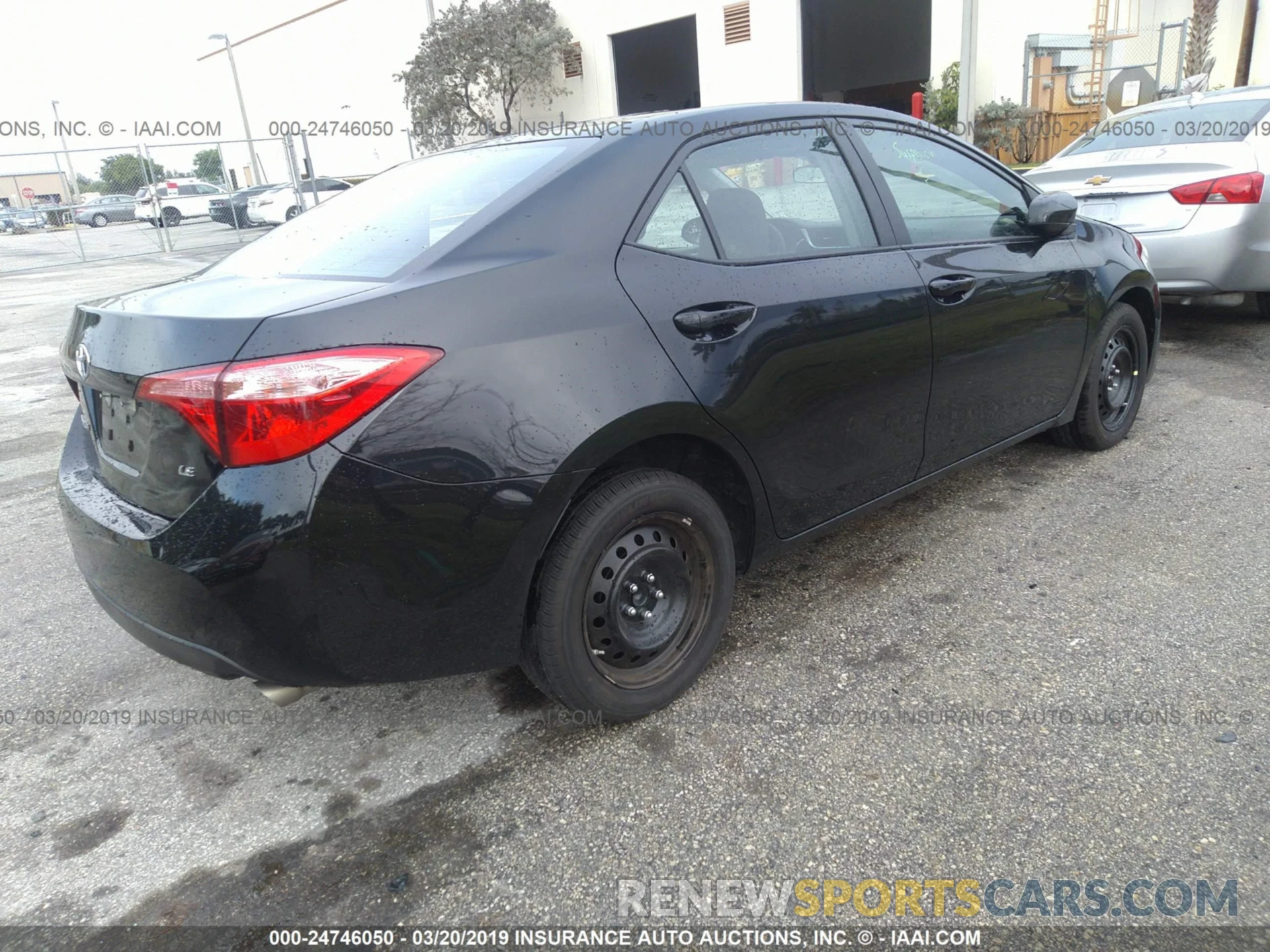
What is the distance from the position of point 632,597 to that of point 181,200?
3332 cm

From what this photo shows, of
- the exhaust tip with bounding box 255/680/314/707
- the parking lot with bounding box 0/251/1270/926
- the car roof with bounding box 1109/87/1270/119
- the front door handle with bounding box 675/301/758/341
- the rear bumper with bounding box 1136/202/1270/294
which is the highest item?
the car roof with bounding box 1109/87/1270/119

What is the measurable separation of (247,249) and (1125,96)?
18.1m

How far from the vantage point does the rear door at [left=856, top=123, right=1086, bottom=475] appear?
3.12 metres

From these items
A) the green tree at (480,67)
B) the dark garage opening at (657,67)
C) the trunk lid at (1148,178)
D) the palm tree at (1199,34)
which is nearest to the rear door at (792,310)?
the trunk lid at (1148,178)

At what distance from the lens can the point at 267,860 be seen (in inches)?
83.1

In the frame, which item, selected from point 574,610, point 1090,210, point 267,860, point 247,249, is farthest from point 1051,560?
point 1090,210

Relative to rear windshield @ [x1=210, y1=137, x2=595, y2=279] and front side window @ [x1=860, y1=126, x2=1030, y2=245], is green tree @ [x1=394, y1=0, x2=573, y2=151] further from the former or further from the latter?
rear windshield @ [x1=210, y1=137, x2=595, y2=279]

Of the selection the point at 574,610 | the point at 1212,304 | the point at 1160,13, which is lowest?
the point at 1212,304

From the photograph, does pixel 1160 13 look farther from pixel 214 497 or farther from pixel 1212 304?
pixel 214 497

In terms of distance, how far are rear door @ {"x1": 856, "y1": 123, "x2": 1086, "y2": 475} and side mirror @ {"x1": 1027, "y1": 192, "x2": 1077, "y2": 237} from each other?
4 centimetres

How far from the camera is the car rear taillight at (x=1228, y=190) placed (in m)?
5.57

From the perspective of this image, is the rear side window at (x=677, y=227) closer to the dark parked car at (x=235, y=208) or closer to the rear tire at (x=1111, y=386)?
the rear tire at (x=1111, y=386)

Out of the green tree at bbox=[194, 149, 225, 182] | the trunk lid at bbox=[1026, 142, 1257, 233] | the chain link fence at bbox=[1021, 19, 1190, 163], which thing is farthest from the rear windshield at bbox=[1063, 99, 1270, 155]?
the green tree at bbox=[194, 149, 225, 182]

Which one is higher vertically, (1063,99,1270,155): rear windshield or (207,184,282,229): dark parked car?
(1063,99,1270,155): rear windshield
